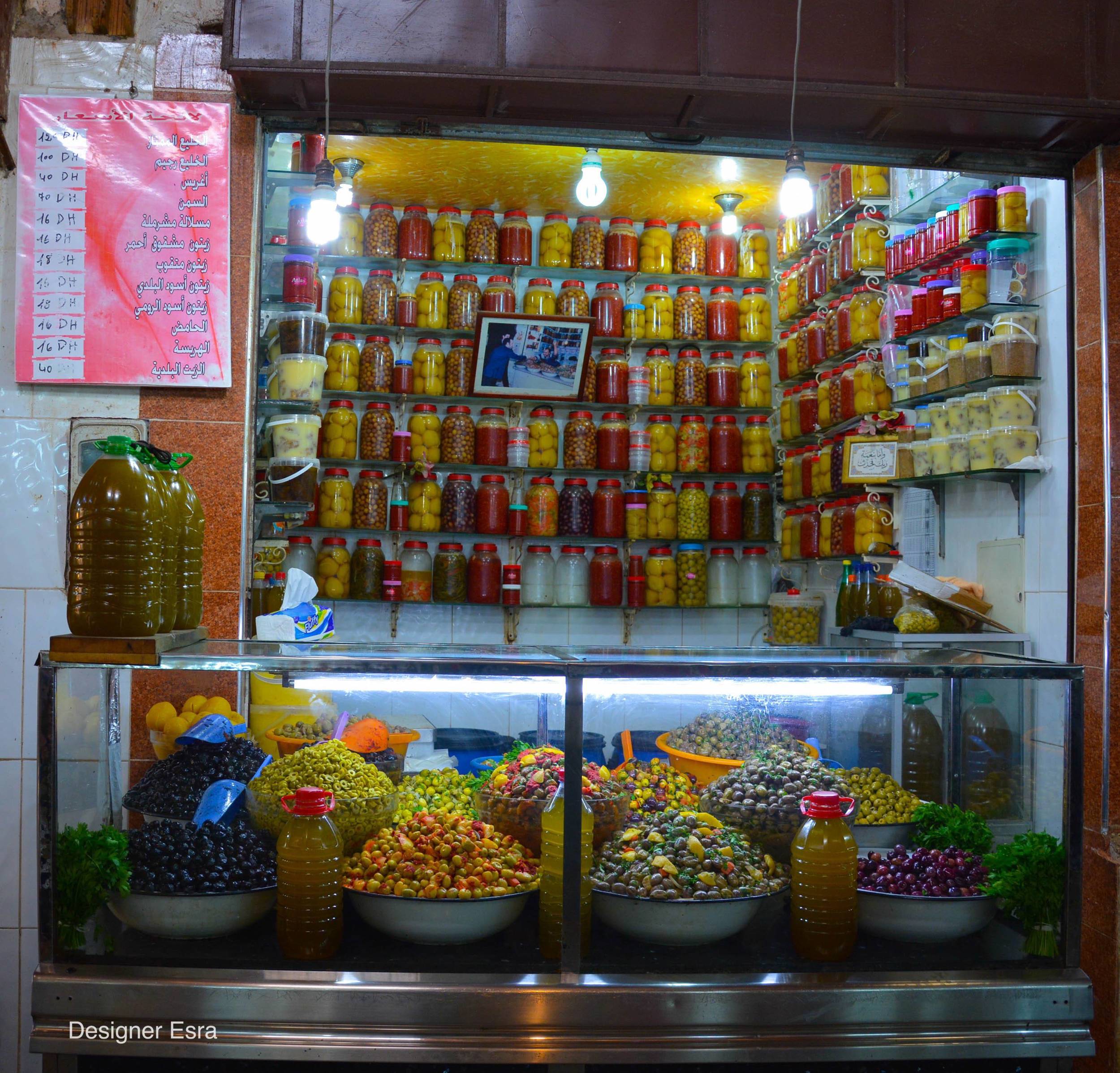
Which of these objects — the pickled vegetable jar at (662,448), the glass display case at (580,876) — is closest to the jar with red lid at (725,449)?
the pickled vegetable jar at (662,448)

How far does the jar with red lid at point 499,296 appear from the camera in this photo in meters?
5.07

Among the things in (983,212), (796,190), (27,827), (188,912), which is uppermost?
(983,212)

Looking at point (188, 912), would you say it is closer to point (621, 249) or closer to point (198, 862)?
point (198, 862)

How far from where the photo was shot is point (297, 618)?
271 centimetres

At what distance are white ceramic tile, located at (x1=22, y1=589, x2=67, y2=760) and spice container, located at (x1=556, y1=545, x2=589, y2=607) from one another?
9.05 feet

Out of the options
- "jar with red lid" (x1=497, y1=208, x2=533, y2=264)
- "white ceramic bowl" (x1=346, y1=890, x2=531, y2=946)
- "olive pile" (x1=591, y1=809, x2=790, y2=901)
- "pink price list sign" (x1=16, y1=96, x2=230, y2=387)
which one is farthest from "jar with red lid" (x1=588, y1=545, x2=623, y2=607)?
"white ceramic bowl" (x1=346, y1=890, x2=531, y2=946)

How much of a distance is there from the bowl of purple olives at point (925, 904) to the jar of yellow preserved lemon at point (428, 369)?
359 cm

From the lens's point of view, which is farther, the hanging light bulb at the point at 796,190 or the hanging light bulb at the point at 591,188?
the hanging light bulb at the point at 591,188

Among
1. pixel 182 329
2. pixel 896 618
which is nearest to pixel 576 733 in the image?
pixel 182 329

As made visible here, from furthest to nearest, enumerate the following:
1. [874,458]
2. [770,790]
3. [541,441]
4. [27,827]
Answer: [541,441] → [874,458] → [27,827] → [770,790]

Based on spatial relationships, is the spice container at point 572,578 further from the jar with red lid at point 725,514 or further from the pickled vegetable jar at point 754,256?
the pickled vegetable jar at point 754,256

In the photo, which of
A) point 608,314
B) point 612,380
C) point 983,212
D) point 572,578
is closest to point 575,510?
point 572,578

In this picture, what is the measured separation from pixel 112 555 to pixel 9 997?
170cm

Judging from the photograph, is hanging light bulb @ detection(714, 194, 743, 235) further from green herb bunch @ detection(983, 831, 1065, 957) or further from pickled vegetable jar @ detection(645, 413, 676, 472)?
green herb bunch @ detection(983, 831, 1065, 957)
